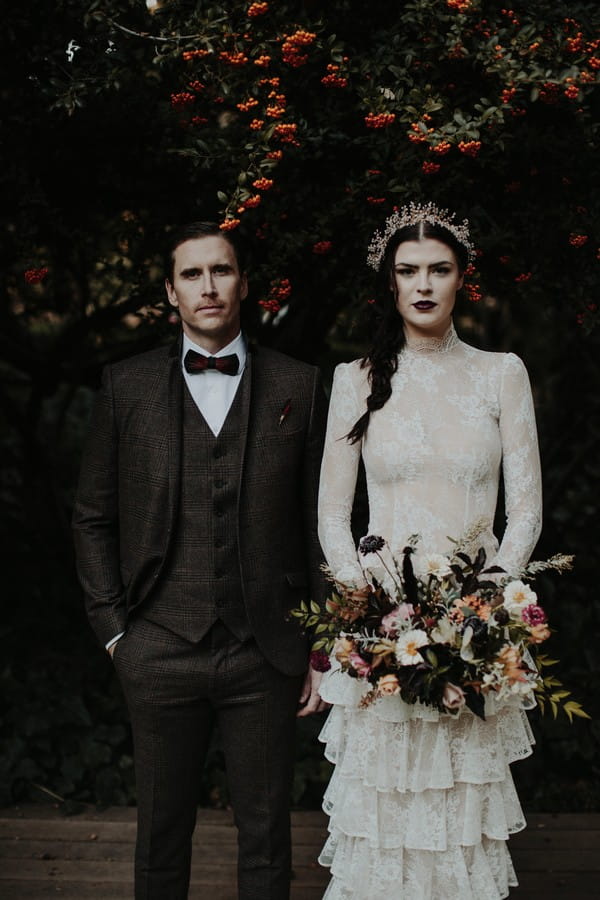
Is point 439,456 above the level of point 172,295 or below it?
below

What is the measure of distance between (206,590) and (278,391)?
55 cm

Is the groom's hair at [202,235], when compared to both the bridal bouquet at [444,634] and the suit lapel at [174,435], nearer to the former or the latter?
the suit lapel at [174,435]

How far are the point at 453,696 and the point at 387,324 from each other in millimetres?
950

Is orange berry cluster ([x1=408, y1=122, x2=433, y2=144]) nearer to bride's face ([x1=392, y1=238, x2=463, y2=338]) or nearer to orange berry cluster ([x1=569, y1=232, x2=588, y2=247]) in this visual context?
bride's face ([x1=392, y1=238, x2=463, y2=338])

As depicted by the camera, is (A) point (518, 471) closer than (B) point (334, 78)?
Yes

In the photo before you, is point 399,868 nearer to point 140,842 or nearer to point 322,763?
point 140,842

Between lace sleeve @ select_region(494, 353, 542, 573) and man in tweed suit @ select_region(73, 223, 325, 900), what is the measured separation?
525 mm

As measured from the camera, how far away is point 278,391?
2609 millimetres

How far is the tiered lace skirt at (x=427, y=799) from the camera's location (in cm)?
229

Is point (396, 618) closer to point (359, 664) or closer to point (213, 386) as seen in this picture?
point (359, 664)

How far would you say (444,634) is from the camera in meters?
2.03

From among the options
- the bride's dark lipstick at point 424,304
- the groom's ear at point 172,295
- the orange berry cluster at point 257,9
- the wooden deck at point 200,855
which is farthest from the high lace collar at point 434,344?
the wooden deck at point 200,855

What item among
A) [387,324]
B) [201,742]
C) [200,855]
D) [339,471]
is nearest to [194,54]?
[387,324]

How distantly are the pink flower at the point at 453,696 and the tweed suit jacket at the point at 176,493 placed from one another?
23.0 inches
